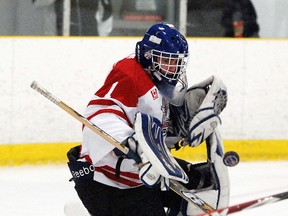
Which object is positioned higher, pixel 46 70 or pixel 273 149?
pixel 46 70

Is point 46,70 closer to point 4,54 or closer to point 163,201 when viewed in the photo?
point 4,54

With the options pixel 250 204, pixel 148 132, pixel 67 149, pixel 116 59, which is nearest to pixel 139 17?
pixel 116 59

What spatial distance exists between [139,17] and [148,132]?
307cm

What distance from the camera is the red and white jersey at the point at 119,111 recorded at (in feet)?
8.95

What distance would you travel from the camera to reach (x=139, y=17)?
5.65m

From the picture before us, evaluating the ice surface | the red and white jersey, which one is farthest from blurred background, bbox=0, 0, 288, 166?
the red and white jersey

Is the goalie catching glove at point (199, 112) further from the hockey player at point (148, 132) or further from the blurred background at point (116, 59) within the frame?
the blurred background at point (116, 59)

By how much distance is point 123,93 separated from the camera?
2730 millimetres

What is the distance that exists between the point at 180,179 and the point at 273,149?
2.88 metres

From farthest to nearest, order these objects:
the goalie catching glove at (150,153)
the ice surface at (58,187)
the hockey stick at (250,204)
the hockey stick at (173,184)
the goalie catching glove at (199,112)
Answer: the ice surface at (58,187), the goalie catching glove at (199,112), the hockey stick at (173,184), the goalie catching glove at (150,153), the hockey stick at (250,204)

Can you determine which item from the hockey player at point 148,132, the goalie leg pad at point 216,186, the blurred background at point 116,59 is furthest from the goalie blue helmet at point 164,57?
the blurred background at point 116,59

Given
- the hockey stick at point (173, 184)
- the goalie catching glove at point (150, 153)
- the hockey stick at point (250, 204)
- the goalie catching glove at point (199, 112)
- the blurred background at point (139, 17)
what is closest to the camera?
the hockey stick at point (250, 204)

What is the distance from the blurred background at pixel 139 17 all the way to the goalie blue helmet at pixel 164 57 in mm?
2568

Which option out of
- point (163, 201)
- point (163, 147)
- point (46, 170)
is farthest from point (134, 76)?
point (46, 170)
